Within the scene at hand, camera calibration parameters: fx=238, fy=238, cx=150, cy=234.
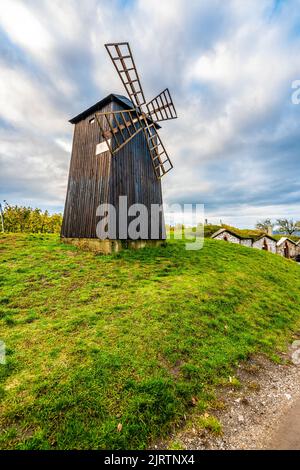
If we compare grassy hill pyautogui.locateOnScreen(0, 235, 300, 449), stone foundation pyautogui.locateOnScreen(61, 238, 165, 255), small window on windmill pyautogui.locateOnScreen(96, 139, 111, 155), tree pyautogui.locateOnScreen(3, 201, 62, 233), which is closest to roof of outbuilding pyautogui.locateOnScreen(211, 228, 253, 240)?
stone foundation pyautogui.locateOnScreen(61, 238, 165, 255)

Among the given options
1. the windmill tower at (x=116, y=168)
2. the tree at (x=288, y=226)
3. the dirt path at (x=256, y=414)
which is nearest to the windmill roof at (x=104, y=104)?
the windmill tower at (x=116, y=168)

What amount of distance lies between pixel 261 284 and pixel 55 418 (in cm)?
1196

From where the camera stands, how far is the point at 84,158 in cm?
1645

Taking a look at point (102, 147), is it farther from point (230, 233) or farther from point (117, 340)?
point (230, 233)

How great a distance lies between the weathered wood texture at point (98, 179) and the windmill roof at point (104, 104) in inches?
9.2

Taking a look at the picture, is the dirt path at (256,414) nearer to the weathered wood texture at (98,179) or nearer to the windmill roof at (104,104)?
the weathered wood texture at (98,179)

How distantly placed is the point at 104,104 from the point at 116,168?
470 cm

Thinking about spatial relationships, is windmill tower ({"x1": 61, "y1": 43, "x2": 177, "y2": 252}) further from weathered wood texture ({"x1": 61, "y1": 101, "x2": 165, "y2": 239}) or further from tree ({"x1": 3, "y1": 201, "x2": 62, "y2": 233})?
tree ({"x1": 3, "y1": 201, "x2": 62, "y2": 233})

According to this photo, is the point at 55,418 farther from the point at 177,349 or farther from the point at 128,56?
the point at 128,56

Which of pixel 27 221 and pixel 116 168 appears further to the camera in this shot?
pixel 27 221

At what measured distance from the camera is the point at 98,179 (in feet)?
49.0

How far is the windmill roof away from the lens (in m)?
15.2

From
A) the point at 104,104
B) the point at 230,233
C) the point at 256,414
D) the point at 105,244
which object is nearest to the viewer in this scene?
the point at 256,414

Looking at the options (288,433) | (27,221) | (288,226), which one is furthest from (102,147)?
(288,226)
